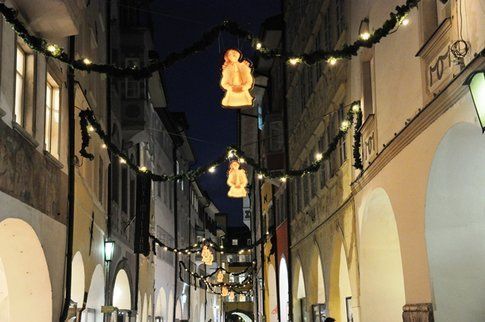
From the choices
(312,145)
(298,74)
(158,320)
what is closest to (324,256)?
(312,145)

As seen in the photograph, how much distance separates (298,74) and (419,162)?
15.8m

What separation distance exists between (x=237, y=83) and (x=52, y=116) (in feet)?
13.6

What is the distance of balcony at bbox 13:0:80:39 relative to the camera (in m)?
12.2

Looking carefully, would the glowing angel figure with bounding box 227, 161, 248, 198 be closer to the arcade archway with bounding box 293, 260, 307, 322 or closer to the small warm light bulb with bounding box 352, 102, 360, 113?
the arcade archway with bounding box 293, 260, 307, 322

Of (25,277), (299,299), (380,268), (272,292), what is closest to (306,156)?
(299,299)

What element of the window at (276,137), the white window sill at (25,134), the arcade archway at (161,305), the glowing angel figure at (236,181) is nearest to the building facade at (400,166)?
the glowing angel figure at (236,181)

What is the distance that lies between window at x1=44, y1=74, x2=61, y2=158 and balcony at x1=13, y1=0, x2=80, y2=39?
1415 millimetres

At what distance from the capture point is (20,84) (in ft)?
41.1

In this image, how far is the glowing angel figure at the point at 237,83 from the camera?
13.6 metres

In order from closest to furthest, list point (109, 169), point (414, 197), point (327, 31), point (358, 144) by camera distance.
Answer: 1. point (414, 197)
2. point (358, 144)
3. point (327, 31)
4. point (109, 169)

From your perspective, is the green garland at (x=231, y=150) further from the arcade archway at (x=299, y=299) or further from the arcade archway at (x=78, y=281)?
the arcade archway at (x=299, y=299)

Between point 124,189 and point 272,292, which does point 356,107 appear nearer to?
point 124,189

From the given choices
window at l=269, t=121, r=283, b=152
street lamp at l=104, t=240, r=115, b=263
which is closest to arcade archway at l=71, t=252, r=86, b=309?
street lamp at l=104, t=240, r=115, b=263

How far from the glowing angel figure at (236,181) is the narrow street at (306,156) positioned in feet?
0.32
